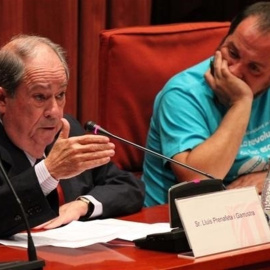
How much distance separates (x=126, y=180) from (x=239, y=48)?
2.08ft

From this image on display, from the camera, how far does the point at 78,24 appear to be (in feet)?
11.4

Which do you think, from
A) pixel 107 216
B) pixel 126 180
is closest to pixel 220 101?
pixel 126 180

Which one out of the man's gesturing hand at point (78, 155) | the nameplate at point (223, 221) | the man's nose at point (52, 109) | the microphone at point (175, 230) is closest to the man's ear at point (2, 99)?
the man's nose at point (52, 109)

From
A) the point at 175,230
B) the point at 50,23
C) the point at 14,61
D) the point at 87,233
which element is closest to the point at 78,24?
the point at 50,23

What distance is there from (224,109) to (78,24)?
0.80 metres

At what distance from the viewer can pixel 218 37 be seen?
3242 millimetres

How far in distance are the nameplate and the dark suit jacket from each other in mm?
422

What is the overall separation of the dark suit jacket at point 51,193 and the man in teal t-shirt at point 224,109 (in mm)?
272

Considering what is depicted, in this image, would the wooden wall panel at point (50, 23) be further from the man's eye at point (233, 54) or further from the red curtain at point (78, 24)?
the man's eye at point (233, 54)

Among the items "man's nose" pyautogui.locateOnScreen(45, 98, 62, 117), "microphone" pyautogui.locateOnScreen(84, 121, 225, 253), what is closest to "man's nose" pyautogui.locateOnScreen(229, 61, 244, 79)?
"man's nose" pyautogui.locateOnScreen(45, 98, 62, 117)

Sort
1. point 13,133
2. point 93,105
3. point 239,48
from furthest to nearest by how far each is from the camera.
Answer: point 93,105 → point 239,48 → point 13,133

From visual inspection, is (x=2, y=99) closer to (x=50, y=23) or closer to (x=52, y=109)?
(x=52, y=109)

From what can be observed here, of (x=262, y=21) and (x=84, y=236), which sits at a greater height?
(x=262, y=21)

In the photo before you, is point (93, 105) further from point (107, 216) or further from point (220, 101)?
point (107, 216)
